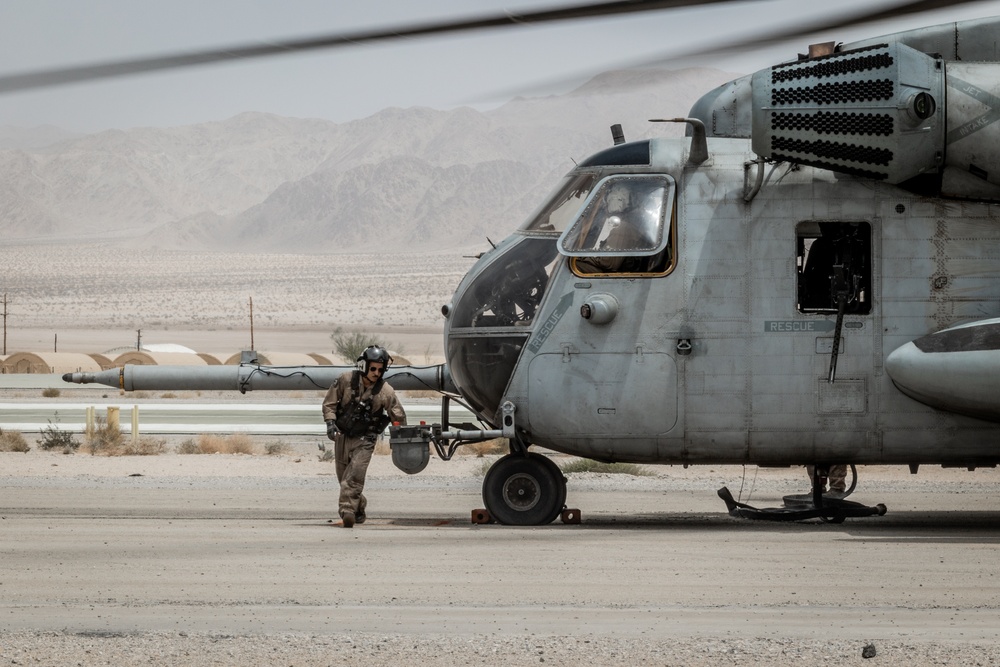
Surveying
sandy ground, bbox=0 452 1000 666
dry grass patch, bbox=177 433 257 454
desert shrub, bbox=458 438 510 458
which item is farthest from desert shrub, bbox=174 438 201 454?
sandy ground, bbox=0 452 1000 666

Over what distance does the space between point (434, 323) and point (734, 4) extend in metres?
96.0

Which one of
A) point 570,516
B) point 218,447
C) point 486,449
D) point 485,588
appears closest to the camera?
point 485,588

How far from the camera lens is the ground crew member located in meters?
12.0

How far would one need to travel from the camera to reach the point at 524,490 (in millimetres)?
11531

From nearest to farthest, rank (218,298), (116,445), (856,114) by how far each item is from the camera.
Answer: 1. (856,114)
2. (116,445)
3. (218,298)

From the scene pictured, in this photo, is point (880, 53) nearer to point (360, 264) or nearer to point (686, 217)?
point (686, 217)

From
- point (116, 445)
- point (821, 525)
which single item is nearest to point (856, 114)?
point (821, 525)

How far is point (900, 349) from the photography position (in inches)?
418

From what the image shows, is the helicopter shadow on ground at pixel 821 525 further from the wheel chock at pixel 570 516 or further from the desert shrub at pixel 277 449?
the desert shrub at pixel 277 449

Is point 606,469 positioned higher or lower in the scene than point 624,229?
lower

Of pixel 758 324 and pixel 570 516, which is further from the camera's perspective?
pixel 570 516

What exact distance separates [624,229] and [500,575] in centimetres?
350

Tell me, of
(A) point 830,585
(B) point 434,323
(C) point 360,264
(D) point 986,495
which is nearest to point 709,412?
(A) point 830,585

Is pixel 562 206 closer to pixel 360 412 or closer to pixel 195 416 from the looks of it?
pixel 360 412
